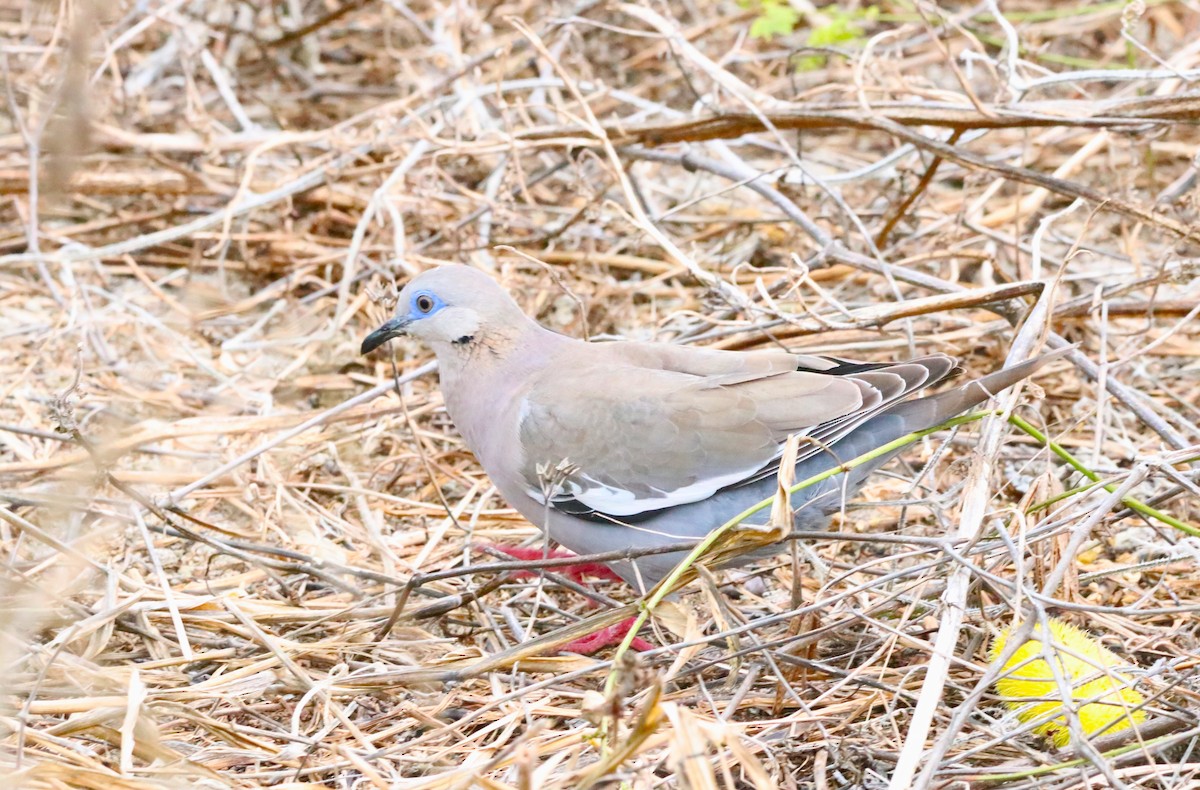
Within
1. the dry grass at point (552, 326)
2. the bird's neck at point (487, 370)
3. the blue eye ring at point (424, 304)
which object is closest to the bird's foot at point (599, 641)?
the dry grass at point (552, 326)

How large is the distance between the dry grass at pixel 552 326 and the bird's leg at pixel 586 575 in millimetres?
58

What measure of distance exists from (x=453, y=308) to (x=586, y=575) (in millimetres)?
775

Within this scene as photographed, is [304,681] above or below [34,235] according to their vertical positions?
below

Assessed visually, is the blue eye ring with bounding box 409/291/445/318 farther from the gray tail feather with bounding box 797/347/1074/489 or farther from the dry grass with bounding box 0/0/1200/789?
the gray tail feather with bounding box 797/347/1074/489

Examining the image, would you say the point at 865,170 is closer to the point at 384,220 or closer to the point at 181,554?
the point at 384,220

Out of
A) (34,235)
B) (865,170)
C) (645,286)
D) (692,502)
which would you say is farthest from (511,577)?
(34,235)

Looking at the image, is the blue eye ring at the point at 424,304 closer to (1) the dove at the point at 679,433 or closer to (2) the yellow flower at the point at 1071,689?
(1) the dove at the point at 679,433

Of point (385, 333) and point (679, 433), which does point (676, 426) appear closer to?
point (679, 433)

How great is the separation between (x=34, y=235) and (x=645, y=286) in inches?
83.2

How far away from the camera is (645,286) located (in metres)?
4.36

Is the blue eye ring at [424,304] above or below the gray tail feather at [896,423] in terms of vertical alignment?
above

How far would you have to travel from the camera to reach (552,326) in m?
4.41

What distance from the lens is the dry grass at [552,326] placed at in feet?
7.71

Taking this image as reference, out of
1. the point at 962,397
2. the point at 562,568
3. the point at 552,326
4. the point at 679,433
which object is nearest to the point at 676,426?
the point at 679,433
